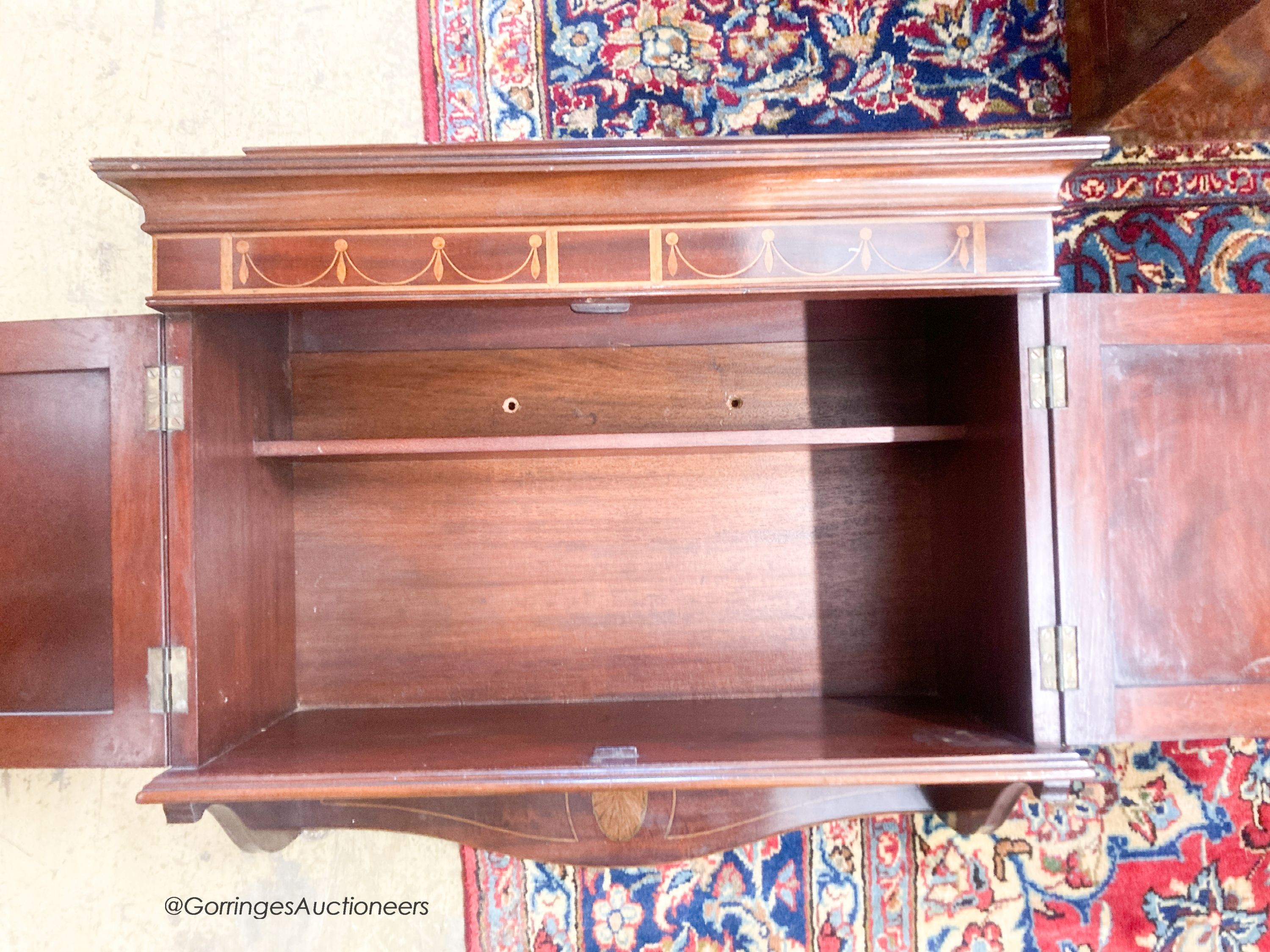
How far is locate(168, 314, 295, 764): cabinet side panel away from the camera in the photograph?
1.06 metres

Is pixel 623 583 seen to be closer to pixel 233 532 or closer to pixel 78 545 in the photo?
pixel 233 532

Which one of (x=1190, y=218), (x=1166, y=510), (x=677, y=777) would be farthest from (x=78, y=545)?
(x=1190, y=218)

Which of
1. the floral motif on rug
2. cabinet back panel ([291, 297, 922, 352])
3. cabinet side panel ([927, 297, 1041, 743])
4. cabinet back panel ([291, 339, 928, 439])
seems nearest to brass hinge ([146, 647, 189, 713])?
cabinet back panel ([291, 339, 928, 439])

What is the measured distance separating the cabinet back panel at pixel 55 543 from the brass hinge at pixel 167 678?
6 cm

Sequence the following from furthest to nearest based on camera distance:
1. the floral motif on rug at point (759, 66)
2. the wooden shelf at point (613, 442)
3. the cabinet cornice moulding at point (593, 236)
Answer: the floral motif on rug at point (759, 66) → the wooden shelf at point (613, 442) → the cabinet cornice moulding at point (593, 236)

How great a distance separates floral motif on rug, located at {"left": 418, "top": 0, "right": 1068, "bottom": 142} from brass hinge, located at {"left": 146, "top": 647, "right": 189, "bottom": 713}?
93cm

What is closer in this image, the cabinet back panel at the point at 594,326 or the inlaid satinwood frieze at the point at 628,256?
the inlaid satinwood frieze at the point at 628,256

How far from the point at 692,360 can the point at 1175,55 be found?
2.59 ft

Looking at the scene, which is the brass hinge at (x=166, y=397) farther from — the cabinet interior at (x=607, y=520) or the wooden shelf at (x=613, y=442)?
the cabinet interior at (x=607, y=520)

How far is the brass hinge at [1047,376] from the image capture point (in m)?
1.06

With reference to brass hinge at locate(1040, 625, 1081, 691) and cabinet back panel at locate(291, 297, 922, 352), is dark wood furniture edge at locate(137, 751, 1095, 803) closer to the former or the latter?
brass hinge at locate(1040, 625, 1081, 691)

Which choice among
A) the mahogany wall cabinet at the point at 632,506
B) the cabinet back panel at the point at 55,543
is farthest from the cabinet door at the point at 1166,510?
the cabinet back panel at the point at 55,543

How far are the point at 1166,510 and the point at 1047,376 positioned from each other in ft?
0.74

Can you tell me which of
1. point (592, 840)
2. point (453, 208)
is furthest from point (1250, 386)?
point (592, 840)
